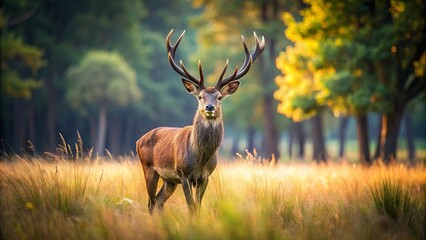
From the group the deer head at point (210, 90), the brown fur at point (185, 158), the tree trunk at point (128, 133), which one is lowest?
the tree trunk at point (128, 133)

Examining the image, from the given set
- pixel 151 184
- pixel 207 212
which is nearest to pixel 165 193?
pixel 151 184

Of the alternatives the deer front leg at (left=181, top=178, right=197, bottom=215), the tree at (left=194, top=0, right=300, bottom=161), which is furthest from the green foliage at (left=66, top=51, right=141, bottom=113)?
the deer front leg at (left=181, top=178, right=197, bottom=215)

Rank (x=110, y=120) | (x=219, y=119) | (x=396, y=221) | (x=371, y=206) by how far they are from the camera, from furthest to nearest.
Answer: (x=110, y=120) < (x=219, y=119) < (x=371, y=206) < (x=396, y=221)

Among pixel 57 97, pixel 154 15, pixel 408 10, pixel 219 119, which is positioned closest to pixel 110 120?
pixel 57 97

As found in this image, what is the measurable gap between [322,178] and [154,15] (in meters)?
29.9

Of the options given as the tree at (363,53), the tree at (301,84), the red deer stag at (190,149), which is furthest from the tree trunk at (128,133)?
the red deer stag at (190,149)

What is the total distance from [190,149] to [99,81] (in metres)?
19.2

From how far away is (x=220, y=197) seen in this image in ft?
20.0

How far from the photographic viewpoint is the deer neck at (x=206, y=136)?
20.2 ft

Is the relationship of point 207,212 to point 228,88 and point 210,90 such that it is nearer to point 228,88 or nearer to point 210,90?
point 210,90

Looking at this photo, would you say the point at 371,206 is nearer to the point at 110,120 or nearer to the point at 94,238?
the point at 94,238

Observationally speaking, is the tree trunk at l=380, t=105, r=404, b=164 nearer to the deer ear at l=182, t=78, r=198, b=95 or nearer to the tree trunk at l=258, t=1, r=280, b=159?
the tree trunk at l=258, t=1, r=280, b=159

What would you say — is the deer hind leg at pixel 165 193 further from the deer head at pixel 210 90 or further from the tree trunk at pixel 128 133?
the tree trunk at pixel 128 133

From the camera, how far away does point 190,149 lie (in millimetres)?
6160
